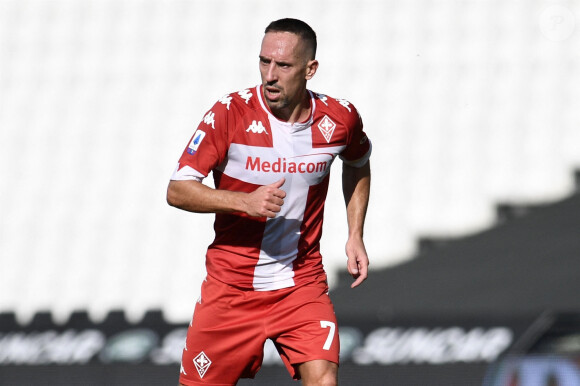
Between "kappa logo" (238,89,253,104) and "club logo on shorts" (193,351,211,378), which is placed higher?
"kappa logo" (238,89,253,104)

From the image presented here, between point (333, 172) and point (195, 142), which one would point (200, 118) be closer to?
point (333, 172)

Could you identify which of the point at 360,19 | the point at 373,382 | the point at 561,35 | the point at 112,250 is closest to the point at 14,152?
the point at 112,250

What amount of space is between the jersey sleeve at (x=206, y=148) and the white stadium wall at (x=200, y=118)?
3.71 meters

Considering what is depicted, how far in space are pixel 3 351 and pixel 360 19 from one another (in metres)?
4.04

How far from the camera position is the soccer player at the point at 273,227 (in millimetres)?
3814

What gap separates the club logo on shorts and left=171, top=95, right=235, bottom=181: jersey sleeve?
80 cm

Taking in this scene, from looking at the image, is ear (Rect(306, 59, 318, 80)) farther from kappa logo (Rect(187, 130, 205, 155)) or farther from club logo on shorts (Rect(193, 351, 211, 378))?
club logo on shorts (Rect(193, 351, 211, 378))

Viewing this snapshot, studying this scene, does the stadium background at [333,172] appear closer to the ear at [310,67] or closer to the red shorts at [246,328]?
the red shorts at [246,328]

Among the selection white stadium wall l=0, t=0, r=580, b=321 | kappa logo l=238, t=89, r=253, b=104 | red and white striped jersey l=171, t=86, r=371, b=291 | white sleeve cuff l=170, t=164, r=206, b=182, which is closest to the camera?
white sleeve cuff l=170, t=164, r=206, b=182

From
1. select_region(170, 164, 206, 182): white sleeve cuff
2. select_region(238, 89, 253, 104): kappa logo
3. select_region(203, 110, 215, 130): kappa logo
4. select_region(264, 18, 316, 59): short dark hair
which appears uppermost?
select_region(264, 18, 316, 59): short dark hair

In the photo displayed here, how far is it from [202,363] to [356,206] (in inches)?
39.6

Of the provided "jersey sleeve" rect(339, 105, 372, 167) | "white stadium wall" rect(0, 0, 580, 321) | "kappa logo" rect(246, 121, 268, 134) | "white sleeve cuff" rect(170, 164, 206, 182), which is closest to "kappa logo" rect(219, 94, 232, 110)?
"kappa logo" rect(246, 121, 268, 134)

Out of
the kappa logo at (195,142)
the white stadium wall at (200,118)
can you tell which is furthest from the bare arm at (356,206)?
the white stadium wall at (200,118)

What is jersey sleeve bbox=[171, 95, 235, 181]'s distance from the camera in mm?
3746
